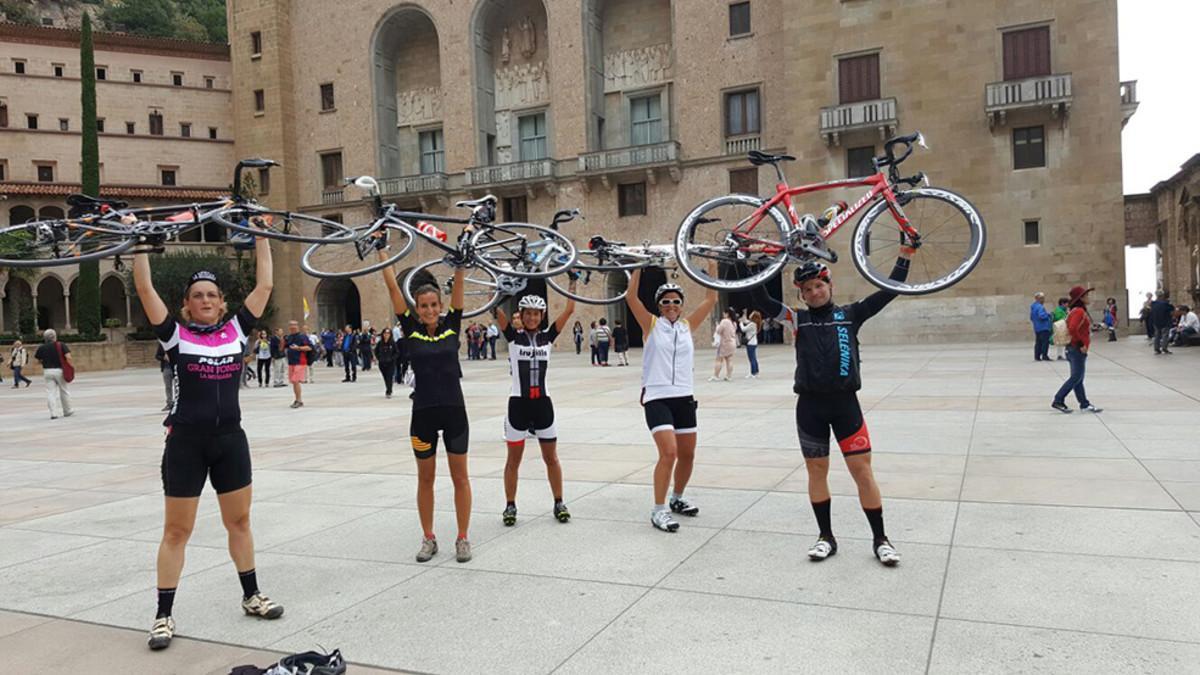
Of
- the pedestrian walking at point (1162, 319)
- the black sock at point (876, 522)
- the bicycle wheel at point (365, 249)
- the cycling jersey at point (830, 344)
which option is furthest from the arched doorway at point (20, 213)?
the pedestrian walking at point (1162, 319)

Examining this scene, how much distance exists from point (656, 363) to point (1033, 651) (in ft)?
10.5

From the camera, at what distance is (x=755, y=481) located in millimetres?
7375

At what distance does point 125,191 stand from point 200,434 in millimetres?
51577

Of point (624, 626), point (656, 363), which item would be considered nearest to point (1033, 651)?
point (624, 626)

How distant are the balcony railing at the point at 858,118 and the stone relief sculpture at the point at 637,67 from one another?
922 cm

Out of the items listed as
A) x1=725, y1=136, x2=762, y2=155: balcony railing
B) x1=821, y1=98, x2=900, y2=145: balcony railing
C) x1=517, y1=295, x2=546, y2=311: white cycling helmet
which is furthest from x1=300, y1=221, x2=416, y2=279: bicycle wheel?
x1=725, y1=136, x2=762, y2=155: balcony railing

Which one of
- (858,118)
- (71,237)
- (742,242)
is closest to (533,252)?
(742,242)

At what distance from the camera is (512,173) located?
127 ft

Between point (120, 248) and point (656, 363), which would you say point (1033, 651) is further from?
point (120, 248)

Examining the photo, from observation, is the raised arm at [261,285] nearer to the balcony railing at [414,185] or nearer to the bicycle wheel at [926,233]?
the bicycle wheel at [926,233]

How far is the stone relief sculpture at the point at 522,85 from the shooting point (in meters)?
39.8

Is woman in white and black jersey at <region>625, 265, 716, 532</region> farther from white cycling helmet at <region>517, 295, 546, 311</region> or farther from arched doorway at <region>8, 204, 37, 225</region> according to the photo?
arched doorway at <region>8, 204, 37, 225</region>

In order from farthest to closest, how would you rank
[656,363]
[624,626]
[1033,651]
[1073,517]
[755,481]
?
[755,481], [656,363], [1073,517], [624,626], [1033,651]

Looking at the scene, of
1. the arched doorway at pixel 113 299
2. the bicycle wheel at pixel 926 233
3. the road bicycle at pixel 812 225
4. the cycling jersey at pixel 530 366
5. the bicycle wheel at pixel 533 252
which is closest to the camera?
the cycling jersey at pixel 530 366
